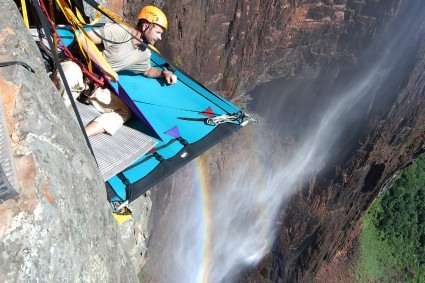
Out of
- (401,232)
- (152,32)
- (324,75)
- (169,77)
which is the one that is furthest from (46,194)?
(401,232)

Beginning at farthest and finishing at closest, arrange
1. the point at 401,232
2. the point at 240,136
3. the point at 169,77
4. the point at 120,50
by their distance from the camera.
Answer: the point at 401,232 → the point at 240,136 → the point at 169,77 → the point at 120,50

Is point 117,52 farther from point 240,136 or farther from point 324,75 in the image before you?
point 324,75

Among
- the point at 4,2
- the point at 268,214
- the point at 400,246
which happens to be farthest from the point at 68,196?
the point at 400,246

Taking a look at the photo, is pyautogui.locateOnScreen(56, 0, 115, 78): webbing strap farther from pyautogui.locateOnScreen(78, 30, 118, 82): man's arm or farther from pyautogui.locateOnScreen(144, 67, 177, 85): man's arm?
pyautogui.locateOnScreen(144, 67, 177, 85): man's arm

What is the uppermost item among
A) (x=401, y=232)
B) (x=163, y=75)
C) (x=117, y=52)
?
(x=117, y=52)

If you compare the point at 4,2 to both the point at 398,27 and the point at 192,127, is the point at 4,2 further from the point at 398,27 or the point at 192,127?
the point at 398,27

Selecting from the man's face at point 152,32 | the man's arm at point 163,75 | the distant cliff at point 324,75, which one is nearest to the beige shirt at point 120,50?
the man's face at point 152,32
